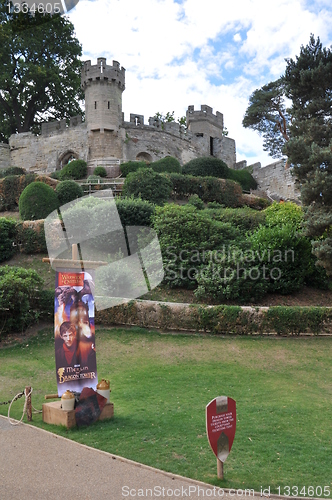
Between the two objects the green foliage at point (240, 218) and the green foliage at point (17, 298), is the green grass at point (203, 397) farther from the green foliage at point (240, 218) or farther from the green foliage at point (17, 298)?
the green foliage at point (240, 218)

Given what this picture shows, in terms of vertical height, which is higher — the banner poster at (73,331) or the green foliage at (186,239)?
the green foliage at (186,239)

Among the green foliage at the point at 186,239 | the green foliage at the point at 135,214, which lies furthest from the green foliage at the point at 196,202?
the green foliage at the point at 186,239

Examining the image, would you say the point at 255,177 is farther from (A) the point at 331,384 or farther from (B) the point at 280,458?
(B) the point at 280,458

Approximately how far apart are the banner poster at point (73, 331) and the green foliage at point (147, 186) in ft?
49.3

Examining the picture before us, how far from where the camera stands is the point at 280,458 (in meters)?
5.38

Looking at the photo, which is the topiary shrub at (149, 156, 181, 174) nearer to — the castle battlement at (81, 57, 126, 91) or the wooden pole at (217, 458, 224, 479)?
the castle battlement at (81, 57, 126, 91)

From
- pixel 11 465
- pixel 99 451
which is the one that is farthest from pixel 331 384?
pixel 11 465

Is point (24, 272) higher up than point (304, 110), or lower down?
lower down

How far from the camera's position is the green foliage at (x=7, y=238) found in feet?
59.7

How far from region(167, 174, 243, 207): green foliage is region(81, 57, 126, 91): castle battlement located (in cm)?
1341

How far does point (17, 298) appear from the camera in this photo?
12.6m

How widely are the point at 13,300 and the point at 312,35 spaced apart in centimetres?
1323

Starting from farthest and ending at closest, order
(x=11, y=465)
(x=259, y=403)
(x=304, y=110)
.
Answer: (x=304, y=110), (x=259, y=403), (x=11, y=465)

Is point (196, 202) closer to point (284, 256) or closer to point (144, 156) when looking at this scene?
point (284, 256)
